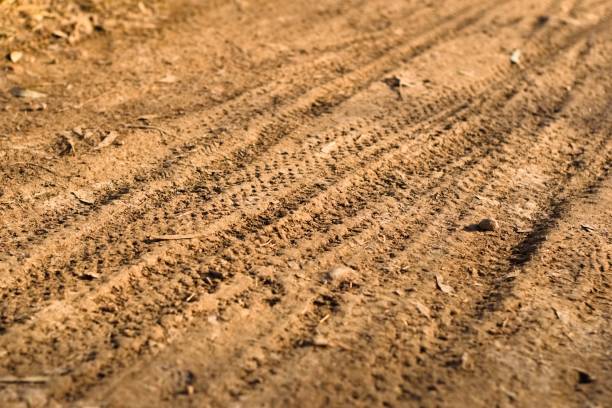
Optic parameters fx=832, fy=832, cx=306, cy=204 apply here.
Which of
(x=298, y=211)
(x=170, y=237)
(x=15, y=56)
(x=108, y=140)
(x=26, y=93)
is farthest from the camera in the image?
(x=15, y=56)

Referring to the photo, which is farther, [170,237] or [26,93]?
[26,93]

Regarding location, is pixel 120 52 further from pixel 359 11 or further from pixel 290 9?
pixel 359 11

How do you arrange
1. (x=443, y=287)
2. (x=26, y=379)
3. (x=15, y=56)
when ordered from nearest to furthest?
(x=26, y=379), (x=443, y=287), (x=15, y=56)

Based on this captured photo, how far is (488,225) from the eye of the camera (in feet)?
11.8

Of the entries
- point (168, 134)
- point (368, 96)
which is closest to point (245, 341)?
point (168, 134)

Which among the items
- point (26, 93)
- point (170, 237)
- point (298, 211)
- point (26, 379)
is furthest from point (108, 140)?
point (26, 379)

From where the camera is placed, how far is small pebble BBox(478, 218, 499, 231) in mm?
3604

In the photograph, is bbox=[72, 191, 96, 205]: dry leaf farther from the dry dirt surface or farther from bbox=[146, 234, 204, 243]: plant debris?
bbox=[146, 234, 204, 243]: plant debris

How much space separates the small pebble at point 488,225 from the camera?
3.60 meters

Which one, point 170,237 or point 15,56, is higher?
point 15,56

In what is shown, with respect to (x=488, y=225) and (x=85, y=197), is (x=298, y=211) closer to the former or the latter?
(x=488, y=225)

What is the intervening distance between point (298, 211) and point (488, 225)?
2.71 feet

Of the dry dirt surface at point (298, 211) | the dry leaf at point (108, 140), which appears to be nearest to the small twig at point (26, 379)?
the dry dirt surface at point (298, 211)

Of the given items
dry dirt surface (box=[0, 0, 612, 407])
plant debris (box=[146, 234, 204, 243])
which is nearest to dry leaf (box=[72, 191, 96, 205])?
dry dirt surface (box=[0, 0, 612, 407])
